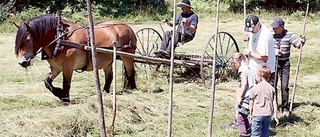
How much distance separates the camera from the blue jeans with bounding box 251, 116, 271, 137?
221 inches

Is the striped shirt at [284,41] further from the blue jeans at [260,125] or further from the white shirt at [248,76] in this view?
the blue jeans at [260,125]

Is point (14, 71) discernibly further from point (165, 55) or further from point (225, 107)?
point (225, 107)

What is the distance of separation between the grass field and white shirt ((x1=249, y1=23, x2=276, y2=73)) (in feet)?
2.73

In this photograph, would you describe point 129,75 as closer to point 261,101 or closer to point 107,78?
point 107,78

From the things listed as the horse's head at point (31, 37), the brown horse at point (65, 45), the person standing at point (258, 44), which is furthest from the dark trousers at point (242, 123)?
the horse's head at point (31, 37)

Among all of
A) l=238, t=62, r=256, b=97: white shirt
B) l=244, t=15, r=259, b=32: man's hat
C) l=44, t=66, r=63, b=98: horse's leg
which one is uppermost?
l=244, t=15, r=259, b=32: man's hat

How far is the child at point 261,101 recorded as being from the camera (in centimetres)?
550

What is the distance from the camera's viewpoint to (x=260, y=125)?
5.64 meters

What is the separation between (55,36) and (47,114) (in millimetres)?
1622

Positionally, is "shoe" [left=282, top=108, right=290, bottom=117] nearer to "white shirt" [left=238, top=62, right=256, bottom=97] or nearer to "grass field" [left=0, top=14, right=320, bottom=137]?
"grass field" [left=0, top=14, right=320, bottom=137]

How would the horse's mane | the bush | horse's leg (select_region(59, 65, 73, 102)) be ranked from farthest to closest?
the bush < horse's leg (select_region(59, 65, 73, 102)) < the horse's mane

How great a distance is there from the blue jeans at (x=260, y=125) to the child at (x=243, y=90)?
290 mm

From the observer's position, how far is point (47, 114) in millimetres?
6426

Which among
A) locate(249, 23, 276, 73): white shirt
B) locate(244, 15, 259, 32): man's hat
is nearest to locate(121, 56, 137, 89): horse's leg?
locate(249, 23, 276, 73): white shirt
